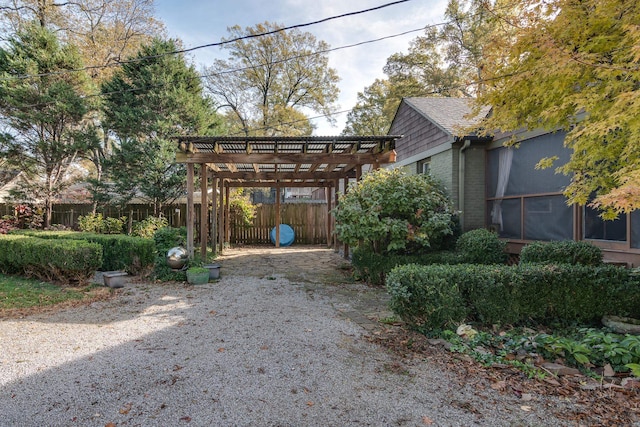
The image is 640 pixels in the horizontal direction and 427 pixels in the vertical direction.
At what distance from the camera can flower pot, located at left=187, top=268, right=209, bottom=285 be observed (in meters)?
6.71

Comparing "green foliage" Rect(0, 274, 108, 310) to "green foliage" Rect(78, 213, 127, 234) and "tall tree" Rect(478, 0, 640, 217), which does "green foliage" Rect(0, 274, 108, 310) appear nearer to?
"green foliage" Rect(78, 213, 127, 234)

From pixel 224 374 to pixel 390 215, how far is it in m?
4.78

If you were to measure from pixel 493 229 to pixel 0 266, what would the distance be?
11262 millimetres

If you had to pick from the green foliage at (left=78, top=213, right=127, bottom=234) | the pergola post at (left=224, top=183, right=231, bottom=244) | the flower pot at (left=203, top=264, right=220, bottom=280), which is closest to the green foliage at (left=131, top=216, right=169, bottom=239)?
the green foliage at (left=78, top=213, right=127, bottom=234)

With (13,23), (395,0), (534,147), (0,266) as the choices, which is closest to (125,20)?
(13,23)

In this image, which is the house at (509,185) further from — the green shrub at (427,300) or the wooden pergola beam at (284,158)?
the green shrub at (427,300)

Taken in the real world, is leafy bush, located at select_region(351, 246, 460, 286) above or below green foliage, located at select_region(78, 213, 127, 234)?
below

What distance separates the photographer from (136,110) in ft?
39.4

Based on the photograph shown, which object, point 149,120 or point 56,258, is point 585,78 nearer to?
point 56,258

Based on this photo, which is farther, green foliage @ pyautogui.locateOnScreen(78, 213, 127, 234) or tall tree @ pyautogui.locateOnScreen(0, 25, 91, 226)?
green foliage @ pyautogui.locateOnScreen(78, 213, 127, 234)

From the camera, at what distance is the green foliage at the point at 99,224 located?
1184 centimetres

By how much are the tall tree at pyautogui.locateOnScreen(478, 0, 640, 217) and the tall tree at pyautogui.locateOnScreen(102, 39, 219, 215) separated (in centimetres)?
1090

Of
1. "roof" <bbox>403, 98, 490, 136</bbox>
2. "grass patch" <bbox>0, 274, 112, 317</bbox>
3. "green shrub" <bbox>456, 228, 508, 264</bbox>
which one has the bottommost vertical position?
"grass patch" <bbox>0, 274, 112, 317</bbox>

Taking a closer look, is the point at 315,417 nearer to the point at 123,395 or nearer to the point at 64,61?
the point at 123,395
